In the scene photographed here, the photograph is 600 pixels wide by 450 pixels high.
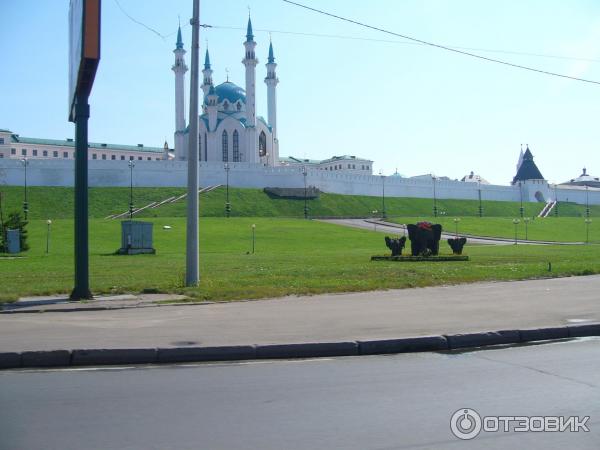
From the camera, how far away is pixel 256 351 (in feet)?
23.9

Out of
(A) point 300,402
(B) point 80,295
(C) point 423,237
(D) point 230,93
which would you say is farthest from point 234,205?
(A) point 300,402

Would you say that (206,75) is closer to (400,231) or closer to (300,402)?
(400,231)

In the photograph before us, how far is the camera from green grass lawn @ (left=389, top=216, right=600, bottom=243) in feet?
182

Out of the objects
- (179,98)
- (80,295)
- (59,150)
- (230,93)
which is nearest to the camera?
(80,295)

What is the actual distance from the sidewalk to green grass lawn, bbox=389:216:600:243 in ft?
146

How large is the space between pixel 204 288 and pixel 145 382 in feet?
23.1

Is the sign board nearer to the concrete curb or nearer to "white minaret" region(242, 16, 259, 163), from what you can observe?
the concrete curb

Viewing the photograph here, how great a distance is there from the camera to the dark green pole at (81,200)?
1197 cm

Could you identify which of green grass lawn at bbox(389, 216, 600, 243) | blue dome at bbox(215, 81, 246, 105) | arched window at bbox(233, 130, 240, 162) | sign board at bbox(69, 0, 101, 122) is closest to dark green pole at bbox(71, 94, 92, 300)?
sign board at bbox(69, 0, 101, 122)

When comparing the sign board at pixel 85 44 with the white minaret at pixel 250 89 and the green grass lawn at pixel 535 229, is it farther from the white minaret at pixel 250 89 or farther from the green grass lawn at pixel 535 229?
the white minaret at pixel 250 89

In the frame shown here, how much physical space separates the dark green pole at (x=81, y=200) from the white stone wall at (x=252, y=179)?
70.5 meters

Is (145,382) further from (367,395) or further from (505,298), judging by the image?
(505,298)

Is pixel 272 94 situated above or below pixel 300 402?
above

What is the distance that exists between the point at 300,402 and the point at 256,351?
2021 mm
